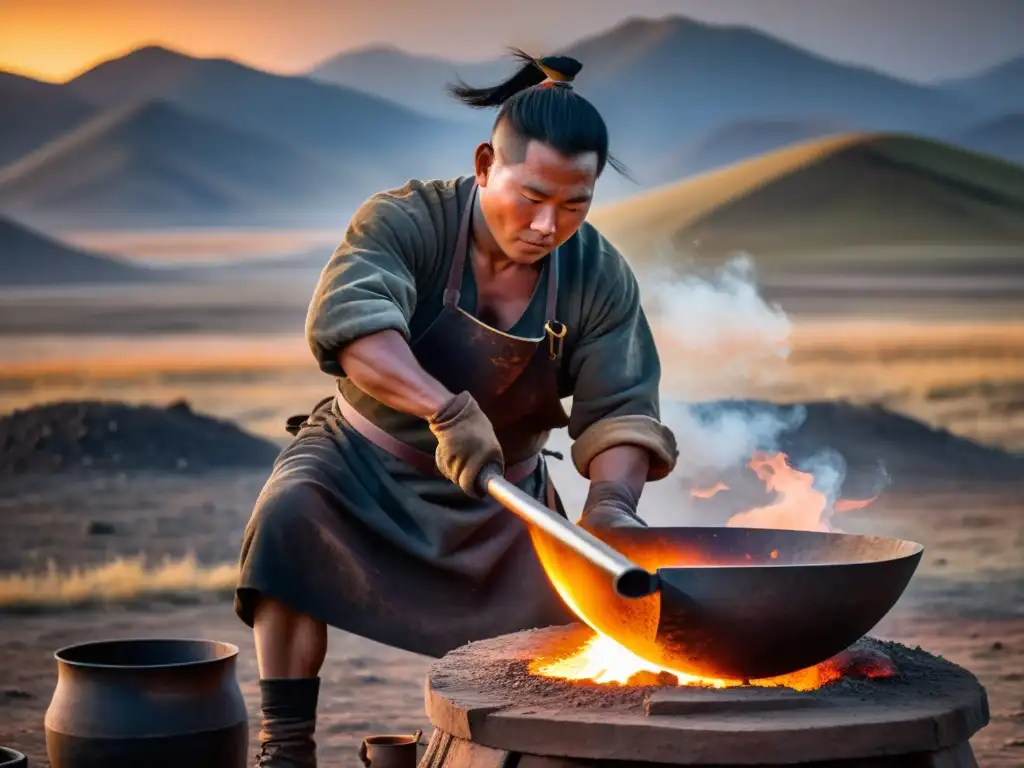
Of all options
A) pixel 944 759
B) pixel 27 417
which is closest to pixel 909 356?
pixel 27 417

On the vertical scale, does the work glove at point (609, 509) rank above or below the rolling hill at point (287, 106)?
below

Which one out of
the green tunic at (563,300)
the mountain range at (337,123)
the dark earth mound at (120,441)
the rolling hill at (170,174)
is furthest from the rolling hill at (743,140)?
the green tunic at (563,300)

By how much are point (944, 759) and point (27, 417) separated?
605cm

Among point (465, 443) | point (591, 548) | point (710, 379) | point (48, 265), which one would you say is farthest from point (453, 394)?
point (48, 265)

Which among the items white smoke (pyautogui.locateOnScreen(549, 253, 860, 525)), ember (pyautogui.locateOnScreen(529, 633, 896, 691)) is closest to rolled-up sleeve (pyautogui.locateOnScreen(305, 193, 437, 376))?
ember (pyautogui.locateOnScreen(529, 633, 896, 691))

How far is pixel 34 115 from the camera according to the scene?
772cm

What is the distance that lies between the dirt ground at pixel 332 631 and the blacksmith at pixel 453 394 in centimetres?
106

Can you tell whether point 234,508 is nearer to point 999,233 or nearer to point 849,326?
point 849,326

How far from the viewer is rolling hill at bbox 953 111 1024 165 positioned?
8367mm

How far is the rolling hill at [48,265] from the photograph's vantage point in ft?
25.1

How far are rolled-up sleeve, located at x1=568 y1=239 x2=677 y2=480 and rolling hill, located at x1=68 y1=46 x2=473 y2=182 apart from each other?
4.32m

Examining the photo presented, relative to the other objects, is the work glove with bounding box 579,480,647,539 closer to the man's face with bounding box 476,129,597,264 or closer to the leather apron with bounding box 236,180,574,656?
the leather apron with bounding box 236,180,574,656

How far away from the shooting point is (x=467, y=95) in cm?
342

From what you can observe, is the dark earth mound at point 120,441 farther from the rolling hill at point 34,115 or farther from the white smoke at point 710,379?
the white smoke at point 710,379
